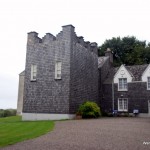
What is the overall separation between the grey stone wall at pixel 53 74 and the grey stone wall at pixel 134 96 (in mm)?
5167

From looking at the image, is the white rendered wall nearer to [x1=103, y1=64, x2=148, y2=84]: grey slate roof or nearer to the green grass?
[x1=103, y1=64, x2=148, y2=84]: grey slate roof

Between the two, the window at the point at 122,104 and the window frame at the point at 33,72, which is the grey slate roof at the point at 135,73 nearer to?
the window at the point at 122,104

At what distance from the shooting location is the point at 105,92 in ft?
121

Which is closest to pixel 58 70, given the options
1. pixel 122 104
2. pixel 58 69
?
pixel 58 69

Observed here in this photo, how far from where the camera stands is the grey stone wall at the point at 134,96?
33.8 metres

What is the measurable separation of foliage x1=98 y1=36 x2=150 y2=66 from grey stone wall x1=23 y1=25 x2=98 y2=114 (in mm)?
17604

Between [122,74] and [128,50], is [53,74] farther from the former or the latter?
[128,50]

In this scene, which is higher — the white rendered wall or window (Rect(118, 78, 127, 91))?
the white rendered wall

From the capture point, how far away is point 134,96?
34.6 metres

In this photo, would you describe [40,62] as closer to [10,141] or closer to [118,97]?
[118,97]

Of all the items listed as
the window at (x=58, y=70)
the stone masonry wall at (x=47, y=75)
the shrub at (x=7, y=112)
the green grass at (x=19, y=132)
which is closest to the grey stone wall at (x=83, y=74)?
the stone masonry wall at (x=47, y=75)

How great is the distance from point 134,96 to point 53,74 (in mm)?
12200

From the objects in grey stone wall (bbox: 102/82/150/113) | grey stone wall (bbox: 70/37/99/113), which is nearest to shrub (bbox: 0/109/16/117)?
grey stone wall (bbox: 70/37/99/113)

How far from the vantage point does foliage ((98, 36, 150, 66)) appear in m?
46.6
